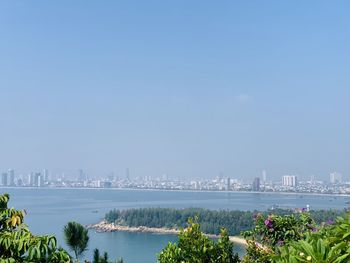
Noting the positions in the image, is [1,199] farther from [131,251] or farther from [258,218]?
[131,251]

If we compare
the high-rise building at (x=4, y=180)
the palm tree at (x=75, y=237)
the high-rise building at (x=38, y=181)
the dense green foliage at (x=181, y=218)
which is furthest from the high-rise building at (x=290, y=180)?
the palm tree at (x=75, y=237)

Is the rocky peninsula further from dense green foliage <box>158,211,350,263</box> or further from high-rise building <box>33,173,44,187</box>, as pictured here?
high-rise building <box>33,173,44,187</box>

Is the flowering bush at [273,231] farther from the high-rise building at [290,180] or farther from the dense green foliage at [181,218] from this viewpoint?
the high-rise building at [290,180]

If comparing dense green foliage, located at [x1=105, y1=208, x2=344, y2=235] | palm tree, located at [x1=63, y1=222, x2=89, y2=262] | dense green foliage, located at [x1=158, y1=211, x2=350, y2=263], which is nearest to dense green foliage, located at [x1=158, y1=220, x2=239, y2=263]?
dense green foliage, located at [x1=158, y1=211, x2=350, y2=263]

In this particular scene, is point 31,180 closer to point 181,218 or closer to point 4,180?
point 4,180

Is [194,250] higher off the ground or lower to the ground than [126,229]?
higher

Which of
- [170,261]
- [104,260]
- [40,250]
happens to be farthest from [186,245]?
[40,250]

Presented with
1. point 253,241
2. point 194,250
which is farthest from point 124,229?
point 194,250
